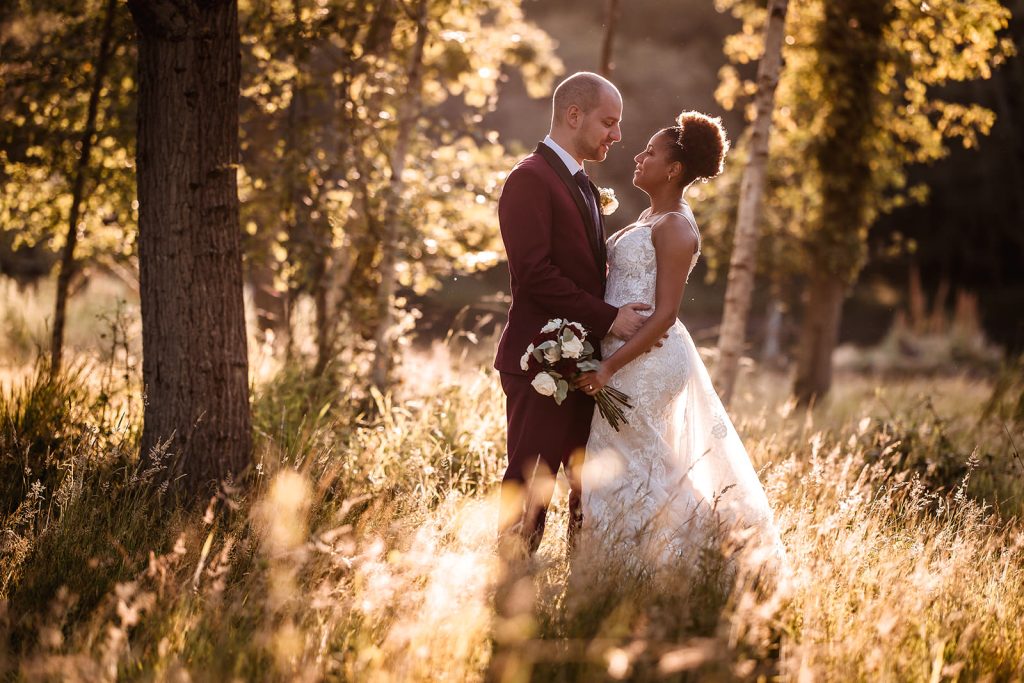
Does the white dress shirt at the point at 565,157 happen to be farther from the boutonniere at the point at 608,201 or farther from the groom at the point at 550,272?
the boutonniere at the point at 608,201

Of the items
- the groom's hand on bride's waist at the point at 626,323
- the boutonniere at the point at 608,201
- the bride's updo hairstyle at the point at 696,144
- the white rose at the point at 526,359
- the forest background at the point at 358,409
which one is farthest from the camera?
the boutonniere at the point at 608,201

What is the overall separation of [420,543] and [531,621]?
84 centimetres

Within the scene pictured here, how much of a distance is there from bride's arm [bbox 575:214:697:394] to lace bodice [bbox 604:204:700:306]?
0.17 ft

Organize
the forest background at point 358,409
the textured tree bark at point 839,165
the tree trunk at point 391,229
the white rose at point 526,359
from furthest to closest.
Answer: the textured tree bark at point 839,165
the tree trunk at point 391,229
the white rose at point 526,359
the forest background at point 358,409

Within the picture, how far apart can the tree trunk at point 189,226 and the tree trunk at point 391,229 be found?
2.15 meters

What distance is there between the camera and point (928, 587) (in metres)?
3.33

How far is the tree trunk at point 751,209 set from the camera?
6934 mm

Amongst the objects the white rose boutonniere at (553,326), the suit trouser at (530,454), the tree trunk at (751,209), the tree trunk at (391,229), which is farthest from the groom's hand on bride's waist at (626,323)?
the tree trunk at (751,209)

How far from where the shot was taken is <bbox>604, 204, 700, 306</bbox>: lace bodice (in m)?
3.80

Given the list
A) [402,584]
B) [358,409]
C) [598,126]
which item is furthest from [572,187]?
[358,409]

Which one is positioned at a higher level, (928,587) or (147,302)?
(147,302)

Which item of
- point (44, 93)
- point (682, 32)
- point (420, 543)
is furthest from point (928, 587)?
point (682, 32)

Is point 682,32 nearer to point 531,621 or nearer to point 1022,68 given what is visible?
point 1022,68

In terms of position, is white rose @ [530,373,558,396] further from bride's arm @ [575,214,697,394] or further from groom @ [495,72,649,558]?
groom @ [495,72,649,558]
